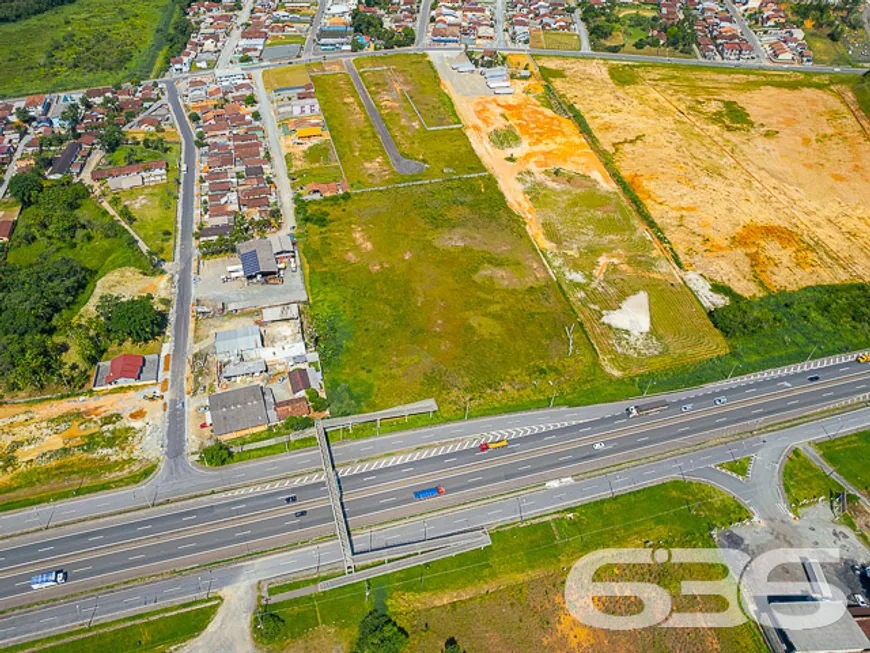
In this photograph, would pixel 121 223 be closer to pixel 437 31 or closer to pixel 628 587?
pixel 628 587

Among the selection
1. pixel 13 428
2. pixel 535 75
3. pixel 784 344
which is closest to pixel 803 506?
pixel 784 344

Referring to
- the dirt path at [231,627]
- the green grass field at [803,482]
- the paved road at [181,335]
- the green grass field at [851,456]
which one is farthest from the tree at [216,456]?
the green grass field at [851,456]

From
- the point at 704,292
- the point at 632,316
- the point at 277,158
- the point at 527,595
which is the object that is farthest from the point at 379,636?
the point at 277,158

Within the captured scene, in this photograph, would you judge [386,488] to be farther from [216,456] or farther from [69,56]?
[69,56]

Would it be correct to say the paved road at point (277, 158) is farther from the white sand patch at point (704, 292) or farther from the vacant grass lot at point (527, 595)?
the white sand patch at point (704, 292)

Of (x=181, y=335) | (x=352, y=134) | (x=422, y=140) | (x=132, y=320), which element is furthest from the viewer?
(x=352, y=134)

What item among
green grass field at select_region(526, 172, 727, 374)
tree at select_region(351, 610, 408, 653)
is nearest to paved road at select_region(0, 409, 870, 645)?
tree at select_region(351, 610, 408, 653)

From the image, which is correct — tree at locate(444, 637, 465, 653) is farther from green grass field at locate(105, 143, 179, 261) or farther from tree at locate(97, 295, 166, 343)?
green grass field at locate(105, 143, 179, 261)
